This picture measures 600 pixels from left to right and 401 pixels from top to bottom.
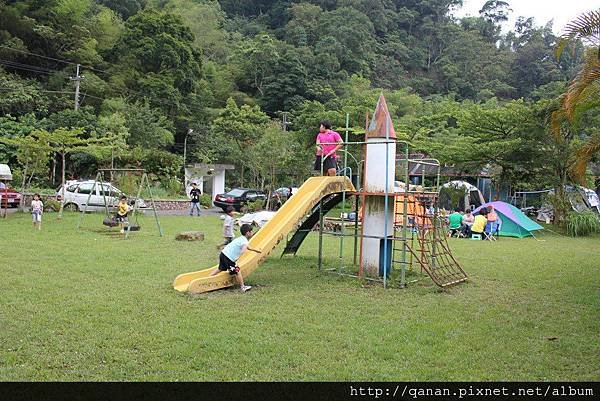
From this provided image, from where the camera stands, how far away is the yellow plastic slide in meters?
8.88

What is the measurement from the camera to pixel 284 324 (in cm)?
693

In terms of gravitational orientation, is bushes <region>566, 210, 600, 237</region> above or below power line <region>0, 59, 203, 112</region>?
below

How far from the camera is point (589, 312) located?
7988mm

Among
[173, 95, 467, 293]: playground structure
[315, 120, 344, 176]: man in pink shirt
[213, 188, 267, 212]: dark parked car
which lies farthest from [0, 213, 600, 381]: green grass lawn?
[213, 188, 267, 212]: dark parked car

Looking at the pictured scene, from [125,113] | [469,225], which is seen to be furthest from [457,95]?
[469,225]

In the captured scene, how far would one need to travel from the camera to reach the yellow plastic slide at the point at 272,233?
8.88 m

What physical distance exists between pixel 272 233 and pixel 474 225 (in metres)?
12.0

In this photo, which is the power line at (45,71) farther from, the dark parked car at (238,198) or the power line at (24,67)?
the dark parked car at (238,198)

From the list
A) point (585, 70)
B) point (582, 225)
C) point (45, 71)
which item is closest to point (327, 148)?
→ point (585, 70)

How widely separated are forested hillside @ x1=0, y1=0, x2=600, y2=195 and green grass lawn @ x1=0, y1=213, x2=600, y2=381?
11828mm

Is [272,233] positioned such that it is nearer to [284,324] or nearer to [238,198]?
[284,324]

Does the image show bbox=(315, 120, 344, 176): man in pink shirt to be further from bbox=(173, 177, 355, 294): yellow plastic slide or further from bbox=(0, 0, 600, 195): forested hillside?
bbox=(0, 0, 600, 195): forested hillside

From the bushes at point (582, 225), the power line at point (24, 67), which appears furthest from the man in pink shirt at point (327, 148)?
the power line at point (24, 67)

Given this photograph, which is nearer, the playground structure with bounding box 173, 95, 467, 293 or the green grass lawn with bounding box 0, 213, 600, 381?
the green grass lawn with bounding box 0, 213, 600, 381
